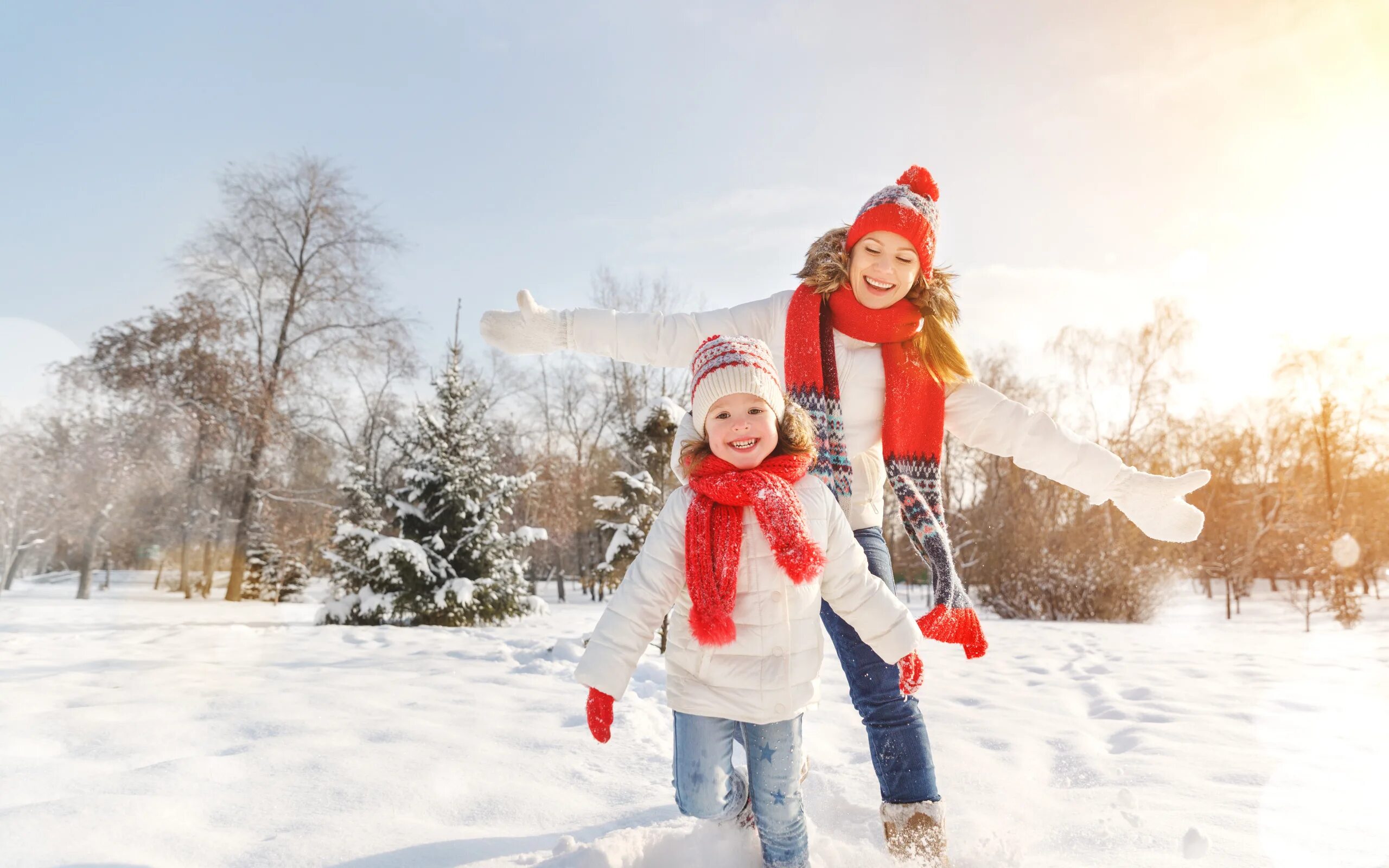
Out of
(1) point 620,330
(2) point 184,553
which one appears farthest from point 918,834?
(2) point 184,553

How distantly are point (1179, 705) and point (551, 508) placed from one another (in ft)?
68.6

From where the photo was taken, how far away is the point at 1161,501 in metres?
2.10

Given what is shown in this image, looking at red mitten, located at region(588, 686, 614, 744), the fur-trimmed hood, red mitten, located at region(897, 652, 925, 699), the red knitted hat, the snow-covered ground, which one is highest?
the red knitted hat

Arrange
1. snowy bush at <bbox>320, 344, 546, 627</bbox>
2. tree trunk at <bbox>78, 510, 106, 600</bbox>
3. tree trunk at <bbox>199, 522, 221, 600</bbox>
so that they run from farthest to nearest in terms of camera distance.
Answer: tree trunk at <bbox>199, 522, 221, 600</bbox>
tree trunk at <bbox>78, 510, 106, 600</bbox>
snowy bush at <bbox>320, 344, 546, 627</bbox>

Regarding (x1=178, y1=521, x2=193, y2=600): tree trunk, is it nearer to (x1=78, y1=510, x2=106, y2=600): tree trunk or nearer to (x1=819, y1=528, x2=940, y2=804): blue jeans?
(x1=78, y1=510, x2=106, y2=600): tree trunk

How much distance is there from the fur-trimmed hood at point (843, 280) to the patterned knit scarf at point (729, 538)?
2.34 feet

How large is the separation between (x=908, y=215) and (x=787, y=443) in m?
0.84

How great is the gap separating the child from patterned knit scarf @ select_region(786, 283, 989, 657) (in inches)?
9.6

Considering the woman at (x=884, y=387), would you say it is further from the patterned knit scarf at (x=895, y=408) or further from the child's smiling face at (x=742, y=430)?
the child's smiling face at (x=742, y=430)

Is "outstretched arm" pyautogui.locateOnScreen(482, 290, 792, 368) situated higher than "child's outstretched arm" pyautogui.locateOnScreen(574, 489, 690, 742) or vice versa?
"outstretched arm" pyautogui.locateOnScreen(482, 290, 792, 368)

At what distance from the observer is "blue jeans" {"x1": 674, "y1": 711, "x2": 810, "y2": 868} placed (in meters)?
1.76

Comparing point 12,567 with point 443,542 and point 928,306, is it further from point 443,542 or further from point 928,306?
point 928,306

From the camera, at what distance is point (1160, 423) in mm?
20188

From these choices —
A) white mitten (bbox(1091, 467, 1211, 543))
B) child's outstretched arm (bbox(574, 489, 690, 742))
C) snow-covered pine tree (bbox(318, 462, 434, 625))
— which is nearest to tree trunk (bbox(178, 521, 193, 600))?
snow-covered pine tree (bbox(318, 462, 434, 625))
